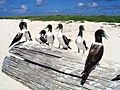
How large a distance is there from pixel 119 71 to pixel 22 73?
10.1 feet

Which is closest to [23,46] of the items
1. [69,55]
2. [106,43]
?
[69,55]

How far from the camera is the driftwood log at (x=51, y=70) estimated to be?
20.4 ft

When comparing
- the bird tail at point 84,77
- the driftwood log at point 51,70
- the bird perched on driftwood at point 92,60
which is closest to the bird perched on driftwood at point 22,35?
the driftwood log at point 51,70

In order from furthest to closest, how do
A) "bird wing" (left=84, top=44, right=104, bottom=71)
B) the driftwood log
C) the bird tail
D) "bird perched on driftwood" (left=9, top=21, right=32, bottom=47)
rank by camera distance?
"bird perched on driftwood" (left=9, top=21, right=32, bottom=47)
"bird wing" (left=84, top=44, right=104, bottom=71)
the bird tail
the driftwood log

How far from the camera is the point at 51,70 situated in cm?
738

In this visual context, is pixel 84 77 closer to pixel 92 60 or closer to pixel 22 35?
pixel 92 60

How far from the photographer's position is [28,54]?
8672 mm

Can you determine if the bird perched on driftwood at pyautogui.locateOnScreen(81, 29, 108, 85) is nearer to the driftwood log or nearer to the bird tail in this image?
the bird tail

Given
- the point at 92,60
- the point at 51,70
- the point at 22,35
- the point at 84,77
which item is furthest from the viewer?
the point at 22,35

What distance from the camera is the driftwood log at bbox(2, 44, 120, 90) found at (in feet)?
20.4

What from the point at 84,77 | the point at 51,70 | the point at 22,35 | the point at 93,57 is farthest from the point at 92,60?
the point at 22,35

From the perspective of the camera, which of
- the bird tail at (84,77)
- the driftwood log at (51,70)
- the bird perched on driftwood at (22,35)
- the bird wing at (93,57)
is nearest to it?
the driftwood log at (51,70)

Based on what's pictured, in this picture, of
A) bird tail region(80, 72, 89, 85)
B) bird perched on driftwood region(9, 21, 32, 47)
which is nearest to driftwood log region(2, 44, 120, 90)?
bird tail region(80, 72, 89, 85)

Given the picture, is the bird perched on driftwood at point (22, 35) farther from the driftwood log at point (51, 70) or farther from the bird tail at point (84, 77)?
the bird tail at point (84, 77)
